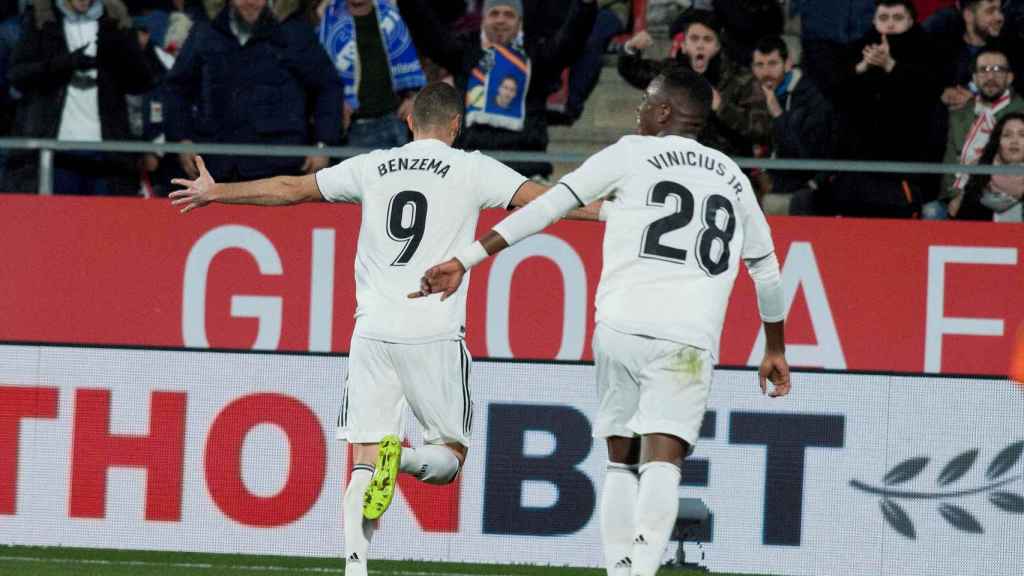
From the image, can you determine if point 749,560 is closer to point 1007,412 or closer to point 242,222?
point 1007,412

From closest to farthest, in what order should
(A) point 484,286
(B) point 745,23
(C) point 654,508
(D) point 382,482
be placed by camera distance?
(C) point 654,508 → (D) point 382,482 → (A) point 484,286 → (B) point 745,23

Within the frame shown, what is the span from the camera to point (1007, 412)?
894 centimetres

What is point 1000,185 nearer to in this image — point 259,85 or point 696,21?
point 696,21

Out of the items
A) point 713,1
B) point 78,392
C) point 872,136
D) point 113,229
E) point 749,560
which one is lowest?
point 749,560

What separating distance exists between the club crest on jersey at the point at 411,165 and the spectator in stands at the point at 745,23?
4.34 m

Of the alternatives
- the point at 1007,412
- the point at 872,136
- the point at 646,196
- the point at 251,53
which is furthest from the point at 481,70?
the point at 646,196

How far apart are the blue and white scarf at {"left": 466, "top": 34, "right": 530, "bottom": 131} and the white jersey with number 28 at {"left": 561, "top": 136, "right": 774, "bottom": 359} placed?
4.33 meters

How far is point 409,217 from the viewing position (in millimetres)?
7215

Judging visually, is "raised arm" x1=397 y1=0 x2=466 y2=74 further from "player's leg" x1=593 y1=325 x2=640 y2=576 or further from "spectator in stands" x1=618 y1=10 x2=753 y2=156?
"player's leg" x1=593 y1=325 x2=640 y2=576

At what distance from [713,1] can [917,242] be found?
244 centimetres

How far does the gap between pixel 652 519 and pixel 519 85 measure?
4949 millimetres

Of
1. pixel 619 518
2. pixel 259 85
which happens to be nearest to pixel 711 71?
pixel 259 85

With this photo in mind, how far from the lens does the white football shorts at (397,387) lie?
7.32m

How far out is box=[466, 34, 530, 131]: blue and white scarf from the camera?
10.8 metres
